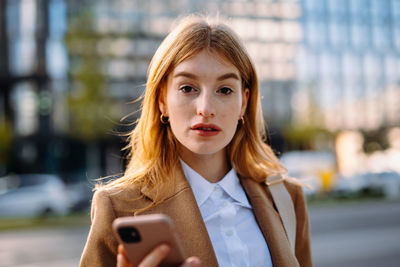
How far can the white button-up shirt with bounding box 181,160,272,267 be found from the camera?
1838mm

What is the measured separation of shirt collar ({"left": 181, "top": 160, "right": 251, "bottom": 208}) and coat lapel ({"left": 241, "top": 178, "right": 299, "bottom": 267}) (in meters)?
0.06

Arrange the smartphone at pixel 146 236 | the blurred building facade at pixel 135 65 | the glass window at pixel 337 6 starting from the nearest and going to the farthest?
the smartphone at pixel 146 236 < the blurred building facade at pixel 135 65 < the glass window at pixel 337 6

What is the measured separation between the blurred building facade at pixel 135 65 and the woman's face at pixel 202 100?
20.0 m

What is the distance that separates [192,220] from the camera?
5.93 feet

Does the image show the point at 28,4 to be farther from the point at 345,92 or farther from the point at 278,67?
the point at 345,92

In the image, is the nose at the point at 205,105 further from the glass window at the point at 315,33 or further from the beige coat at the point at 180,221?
the glass window at the point at 315,33

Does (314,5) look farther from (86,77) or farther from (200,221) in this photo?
(200,221)

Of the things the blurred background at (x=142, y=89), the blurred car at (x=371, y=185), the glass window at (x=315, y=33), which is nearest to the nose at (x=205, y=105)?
the blurred background at (x=142, y=89)

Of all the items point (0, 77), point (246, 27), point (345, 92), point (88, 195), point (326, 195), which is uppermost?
point (246, 27)

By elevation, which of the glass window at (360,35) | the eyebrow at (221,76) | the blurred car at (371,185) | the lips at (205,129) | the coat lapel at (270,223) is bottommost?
the blurred car at (371,185)

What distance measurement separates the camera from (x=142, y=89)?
673 cm

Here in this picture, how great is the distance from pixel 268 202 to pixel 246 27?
123 feet

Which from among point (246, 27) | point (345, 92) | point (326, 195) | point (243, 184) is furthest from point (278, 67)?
point (243, 184)

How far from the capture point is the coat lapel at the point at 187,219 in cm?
175
